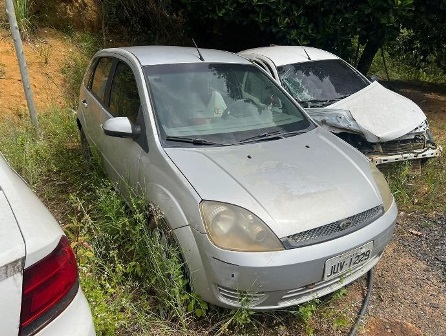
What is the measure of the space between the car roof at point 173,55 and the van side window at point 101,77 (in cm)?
17

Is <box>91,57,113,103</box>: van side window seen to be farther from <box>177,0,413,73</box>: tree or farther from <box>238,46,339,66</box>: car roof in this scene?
<box>177,0,413,73</box>: tree

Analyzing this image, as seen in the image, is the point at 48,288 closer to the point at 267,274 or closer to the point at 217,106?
the point at 267,274

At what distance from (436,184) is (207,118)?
271 cm

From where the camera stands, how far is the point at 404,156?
14.3 feet

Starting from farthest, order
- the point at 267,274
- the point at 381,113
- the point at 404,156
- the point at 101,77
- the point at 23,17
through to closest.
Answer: the point at 23,17 → the point at 381,113 → the point at 404,156 → the point at 101,77 → the point at 267,274

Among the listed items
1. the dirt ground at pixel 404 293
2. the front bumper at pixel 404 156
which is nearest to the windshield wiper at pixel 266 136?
the dirt ground at pixel 404 293

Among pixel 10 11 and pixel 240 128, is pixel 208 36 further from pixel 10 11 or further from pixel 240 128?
pixel 240 128

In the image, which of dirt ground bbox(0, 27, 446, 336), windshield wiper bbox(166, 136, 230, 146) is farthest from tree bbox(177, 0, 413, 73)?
windshield wiper bbox(166, 136, 230, 146)

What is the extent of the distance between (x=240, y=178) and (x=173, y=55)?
1545 millimetres

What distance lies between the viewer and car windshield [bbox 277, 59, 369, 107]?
16.5ft

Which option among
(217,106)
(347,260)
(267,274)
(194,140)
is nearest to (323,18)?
(217,106)

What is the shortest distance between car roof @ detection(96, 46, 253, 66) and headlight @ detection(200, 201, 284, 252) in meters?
1.58

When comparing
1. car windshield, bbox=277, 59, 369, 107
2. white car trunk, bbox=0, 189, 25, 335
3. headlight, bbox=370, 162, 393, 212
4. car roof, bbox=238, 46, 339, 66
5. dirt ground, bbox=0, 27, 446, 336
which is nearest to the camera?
white car trunk, bbox=0, 189, 25, 335

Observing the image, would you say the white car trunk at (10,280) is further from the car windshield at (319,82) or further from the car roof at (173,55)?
the car windshield at (319,82)
